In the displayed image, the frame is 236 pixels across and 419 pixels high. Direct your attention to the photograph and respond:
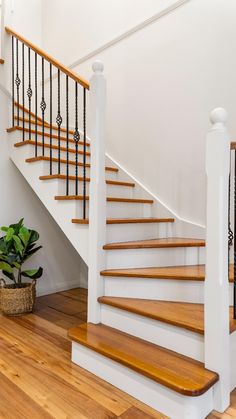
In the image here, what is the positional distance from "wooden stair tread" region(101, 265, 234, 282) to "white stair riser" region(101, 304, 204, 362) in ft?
0.77

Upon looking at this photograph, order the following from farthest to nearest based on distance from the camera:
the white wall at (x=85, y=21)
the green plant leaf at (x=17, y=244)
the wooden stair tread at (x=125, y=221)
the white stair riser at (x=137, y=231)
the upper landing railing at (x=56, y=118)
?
the white wall at (x=85, y=21)
the green plant leaf at (x=17, y=244)
the upper landing railing at (x=56, y=118)
the white stair riser at (x=137, y=231)
the wooden stair tread at (x=125, y=221)

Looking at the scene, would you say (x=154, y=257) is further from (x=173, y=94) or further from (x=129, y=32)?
(x=129, y=32)

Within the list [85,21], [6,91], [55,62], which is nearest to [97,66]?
[55,62]

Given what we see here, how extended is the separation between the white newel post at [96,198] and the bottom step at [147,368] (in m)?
0.26

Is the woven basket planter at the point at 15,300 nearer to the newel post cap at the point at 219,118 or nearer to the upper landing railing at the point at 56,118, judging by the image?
the upper landing railing at the point at 56,118

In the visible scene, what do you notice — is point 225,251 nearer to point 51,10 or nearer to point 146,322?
point 146,322

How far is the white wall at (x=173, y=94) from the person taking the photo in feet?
8.61

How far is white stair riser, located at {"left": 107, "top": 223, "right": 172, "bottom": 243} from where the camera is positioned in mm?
2395

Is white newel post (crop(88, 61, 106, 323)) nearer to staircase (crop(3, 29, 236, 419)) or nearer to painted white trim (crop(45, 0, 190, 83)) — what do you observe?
staircase (crop(3, 29, 236, 419))

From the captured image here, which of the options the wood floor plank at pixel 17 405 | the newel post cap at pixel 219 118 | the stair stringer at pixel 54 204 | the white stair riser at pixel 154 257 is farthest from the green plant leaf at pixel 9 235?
the newel post cap at pixel 219 118

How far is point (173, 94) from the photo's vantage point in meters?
2.96

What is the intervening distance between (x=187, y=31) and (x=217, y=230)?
217 cm

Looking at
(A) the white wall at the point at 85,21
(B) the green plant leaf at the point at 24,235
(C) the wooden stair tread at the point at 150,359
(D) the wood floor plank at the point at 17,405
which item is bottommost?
(D) the wood floor plank at the point at 17,405

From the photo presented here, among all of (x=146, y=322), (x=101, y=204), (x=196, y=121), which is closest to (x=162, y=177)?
(x=196, y=121)
